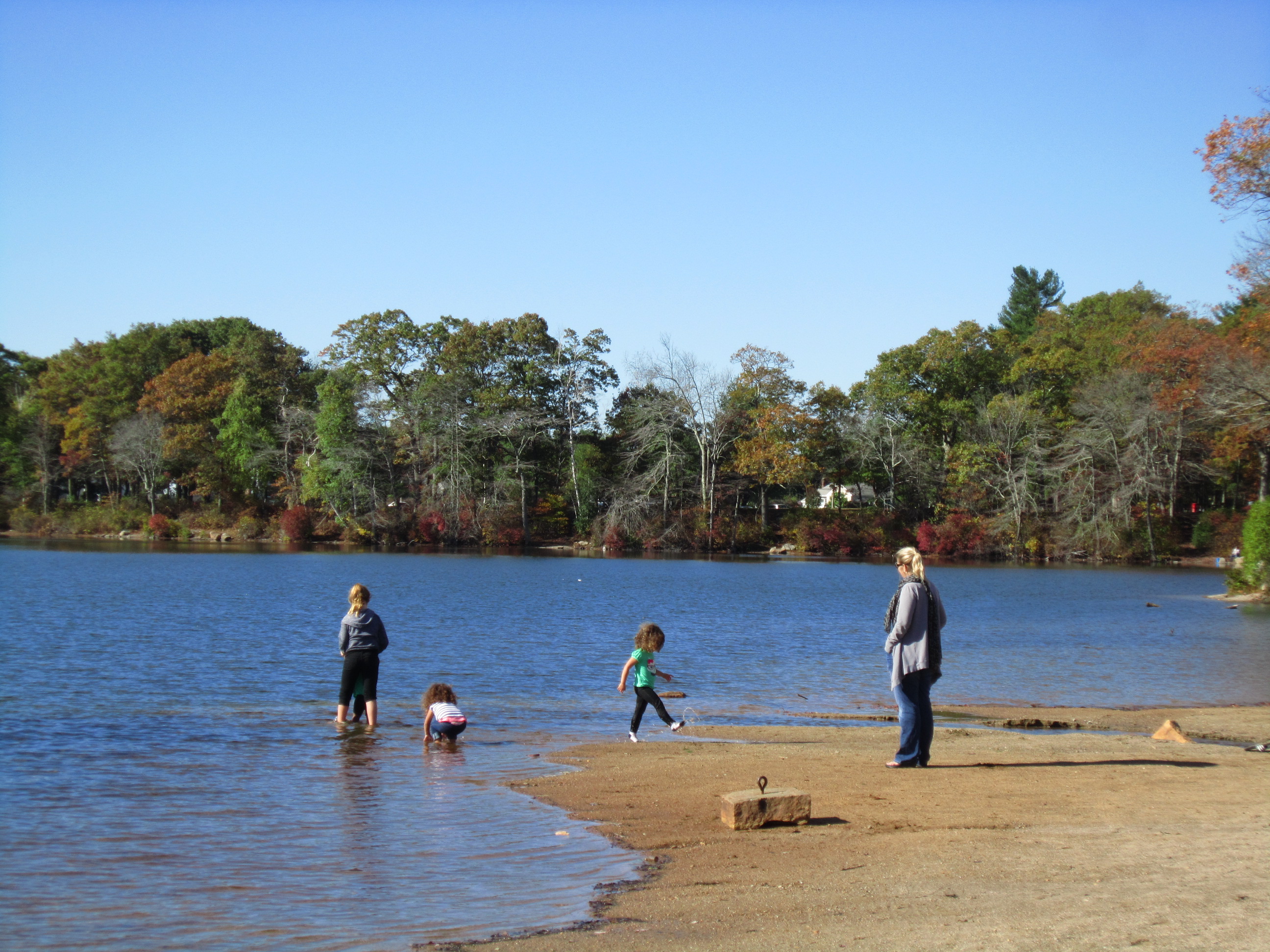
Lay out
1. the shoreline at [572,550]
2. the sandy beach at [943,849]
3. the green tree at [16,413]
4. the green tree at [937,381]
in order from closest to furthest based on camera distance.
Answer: the sandy beach at [943,849], the shoreline at [572,550], the green tree at [937,381], the green tree at [16,413]

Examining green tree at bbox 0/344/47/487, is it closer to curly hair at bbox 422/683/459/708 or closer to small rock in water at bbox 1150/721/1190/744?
curly hair at bbox 422/683/459/708

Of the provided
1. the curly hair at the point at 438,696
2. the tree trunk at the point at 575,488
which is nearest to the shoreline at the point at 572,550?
the tree trunk at the point at 575,488

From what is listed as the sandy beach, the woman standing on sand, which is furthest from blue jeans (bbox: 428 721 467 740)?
the woman standing on sand

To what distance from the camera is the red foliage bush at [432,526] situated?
247 ft

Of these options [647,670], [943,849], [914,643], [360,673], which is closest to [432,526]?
[360,673]

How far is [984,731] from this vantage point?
1370 cm

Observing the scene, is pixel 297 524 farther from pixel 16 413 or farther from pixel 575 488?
pixel 16 413

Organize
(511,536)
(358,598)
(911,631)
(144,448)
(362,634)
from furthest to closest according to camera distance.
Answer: (144,448)
(511,536)
(362,634)
(358,598)
(911,631)

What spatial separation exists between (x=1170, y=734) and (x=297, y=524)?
70.8 metres

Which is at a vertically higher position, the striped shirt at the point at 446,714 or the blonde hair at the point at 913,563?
the blonde hair at the point at 913,563

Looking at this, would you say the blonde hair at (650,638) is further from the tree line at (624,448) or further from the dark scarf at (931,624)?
the tree line at (624,448)

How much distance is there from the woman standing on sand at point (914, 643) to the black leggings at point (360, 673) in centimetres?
644

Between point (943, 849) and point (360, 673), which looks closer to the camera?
point (943, 849)

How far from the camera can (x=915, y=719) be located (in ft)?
33.7
